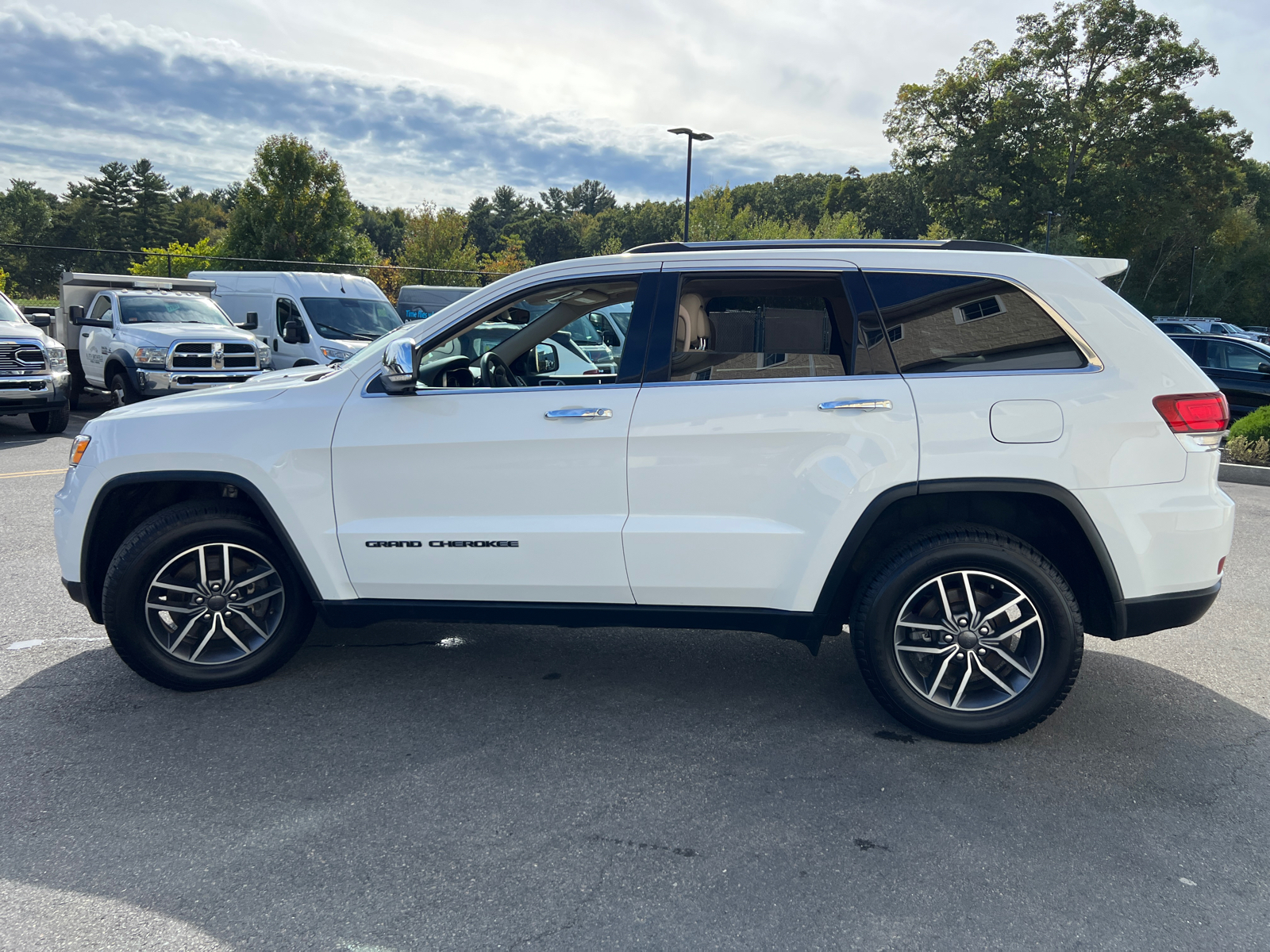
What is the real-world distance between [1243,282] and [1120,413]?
62.7 m

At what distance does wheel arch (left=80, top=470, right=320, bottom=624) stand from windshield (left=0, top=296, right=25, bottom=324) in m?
10.7

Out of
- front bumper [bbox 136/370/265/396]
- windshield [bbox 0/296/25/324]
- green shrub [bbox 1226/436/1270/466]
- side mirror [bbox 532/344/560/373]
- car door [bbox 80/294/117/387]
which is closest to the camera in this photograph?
side mirror [bbox 532/344/560/373]

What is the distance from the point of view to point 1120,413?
345 cm

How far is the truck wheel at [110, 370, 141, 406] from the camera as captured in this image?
13.8 meters

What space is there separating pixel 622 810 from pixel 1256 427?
12.1 metres

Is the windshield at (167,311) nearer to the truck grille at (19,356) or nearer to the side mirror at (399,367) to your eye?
the truck grille at (19,356)

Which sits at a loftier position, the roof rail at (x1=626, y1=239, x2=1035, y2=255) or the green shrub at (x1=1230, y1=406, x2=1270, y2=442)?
the roof rail at (x1=626, y1=239, x2=1035, y2=255)

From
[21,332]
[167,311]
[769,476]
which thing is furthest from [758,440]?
[167,311]

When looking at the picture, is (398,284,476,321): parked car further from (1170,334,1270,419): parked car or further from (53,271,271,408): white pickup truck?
(1170,334,1270,419): parked car

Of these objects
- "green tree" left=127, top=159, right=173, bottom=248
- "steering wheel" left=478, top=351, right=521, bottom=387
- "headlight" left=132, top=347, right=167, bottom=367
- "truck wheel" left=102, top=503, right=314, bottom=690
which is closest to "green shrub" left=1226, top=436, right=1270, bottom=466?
"steering wheel" left=478, top=351, right=521, bottom=387

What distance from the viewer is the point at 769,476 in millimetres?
3551

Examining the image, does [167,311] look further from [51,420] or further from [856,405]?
[856,405]

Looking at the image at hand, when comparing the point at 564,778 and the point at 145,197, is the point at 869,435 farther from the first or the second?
the point at 145,197

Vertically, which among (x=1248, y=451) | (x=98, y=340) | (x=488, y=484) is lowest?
(x=1248, y=451)
